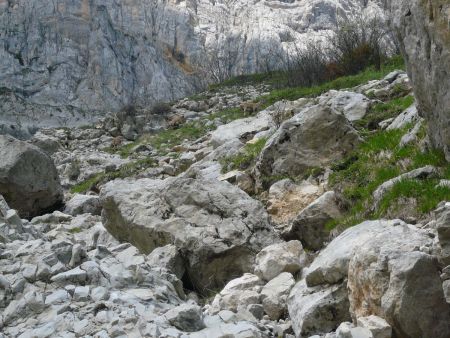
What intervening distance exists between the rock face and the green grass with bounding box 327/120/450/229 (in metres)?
0.50

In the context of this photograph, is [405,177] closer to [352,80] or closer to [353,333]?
[353,333]

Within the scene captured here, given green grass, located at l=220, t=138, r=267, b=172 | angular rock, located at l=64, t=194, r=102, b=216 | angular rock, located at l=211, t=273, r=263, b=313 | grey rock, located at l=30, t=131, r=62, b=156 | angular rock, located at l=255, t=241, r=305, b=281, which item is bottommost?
grey rock, located at l=30, t=131, r=62, b=156

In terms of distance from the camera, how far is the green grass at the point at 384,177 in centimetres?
641

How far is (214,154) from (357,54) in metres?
12.0

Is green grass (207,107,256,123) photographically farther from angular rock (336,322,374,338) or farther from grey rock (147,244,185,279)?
angular rock (336,322,374,338)

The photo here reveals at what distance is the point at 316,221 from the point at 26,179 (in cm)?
902

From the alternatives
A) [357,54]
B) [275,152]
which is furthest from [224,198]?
[357,54]

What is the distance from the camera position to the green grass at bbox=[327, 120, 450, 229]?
21.0 feet

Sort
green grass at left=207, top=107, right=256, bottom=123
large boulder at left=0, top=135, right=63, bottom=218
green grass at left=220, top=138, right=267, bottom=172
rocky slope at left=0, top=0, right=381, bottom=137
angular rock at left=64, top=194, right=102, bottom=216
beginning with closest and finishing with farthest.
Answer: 1. green grass at left=220, top=138, right=267, bottom=172
2. large boulder at left=0, top=135, right=63, bottom=218
3. angular rock at left=64, top=194, right=102, bottom=216
4. green grass at left=207, top=107, right=256, bottom=123
5. rocky slope at left=0, top=0, right=381, bottom=137

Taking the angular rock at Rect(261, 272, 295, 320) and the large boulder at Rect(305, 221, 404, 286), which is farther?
the angular rock at Rect(261, 272, 295, 320)

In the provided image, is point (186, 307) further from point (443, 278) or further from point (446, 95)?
point (446, 95)

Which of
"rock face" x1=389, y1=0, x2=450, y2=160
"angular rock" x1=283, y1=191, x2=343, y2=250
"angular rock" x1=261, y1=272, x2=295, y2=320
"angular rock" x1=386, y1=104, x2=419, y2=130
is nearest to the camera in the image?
"angular rock" x1=261, y1=272, x2=295, y2=320

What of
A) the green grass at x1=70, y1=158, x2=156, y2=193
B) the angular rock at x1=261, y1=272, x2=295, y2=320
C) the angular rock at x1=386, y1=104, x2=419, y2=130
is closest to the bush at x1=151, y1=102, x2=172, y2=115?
the green grass at x1=70, y1=158, x2=156, y2=193

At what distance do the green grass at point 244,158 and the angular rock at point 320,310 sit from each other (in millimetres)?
7089
